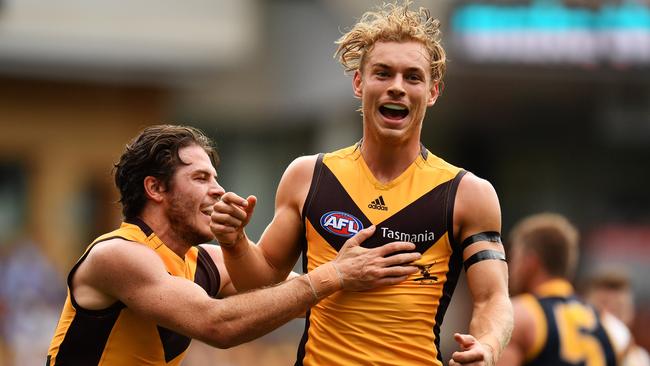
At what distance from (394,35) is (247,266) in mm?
1282

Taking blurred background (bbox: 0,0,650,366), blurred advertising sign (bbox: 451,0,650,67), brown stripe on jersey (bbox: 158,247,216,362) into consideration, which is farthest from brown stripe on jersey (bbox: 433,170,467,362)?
blurred advertising sign (bbox: 451,0,650,67)

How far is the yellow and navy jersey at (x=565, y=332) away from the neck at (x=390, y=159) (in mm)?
2667

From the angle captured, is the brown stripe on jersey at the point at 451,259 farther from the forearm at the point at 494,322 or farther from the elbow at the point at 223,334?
the elbow at the point at 223,334

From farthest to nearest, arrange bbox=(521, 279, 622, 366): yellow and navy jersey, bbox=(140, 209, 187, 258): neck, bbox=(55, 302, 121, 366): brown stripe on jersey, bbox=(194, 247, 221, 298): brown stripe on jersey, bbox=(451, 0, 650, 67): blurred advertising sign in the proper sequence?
1. bbox=(451, 0, 650, 67): blurred advertising sign
2. bbox=(521, 279, 622, 366): yellow and navy jersey
3. bbox=(194, 247, 221, 298): brown stripe on jersey
4. bbox=(140, 209, 187, 258): neck
5. bbox=(55, 302, 121, 366): brown stripe on jersey

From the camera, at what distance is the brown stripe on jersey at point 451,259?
5.93 metres

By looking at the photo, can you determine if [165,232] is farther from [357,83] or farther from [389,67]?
[389,67]

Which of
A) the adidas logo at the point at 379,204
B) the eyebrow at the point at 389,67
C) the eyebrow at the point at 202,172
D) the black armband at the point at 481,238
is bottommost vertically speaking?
the black armband at the point at 481,238

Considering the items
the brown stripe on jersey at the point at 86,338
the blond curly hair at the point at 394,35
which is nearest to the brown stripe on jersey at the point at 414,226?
the blond curly hair at the point at 394,35

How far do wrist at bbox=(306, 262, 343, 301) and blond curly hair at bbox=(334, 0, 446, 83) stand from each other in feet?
3.24

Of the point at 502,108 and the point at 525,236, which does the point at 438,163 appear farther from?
the point at 502,108

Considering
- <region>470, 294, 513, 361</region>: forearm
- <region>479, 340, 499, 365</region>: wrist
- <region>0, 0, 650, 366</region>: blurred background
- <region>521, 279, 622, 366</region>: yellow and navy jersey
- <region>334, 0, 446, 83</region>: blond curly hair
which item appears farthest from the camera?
<region>0, 0, 650, 366</region>: blurred background

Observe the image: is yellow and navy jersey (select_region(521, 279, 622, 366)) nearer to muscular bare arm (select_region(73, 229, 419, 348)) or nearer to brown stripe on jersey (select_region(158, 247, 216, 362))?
brown stripe on jersey (select_region(158, 247, 216, 362))

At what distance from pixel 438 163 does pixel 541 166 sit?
77.6 feet

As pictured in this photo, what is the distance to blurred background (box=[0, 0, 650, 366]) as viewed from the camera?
20.2 metres
